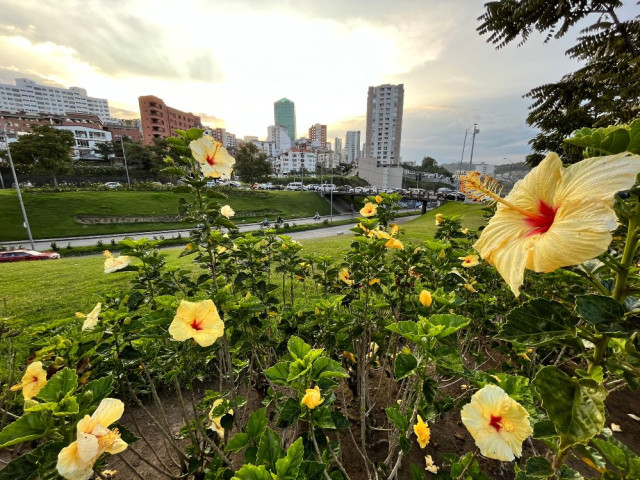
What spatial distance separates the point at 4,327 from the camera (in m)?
1.85

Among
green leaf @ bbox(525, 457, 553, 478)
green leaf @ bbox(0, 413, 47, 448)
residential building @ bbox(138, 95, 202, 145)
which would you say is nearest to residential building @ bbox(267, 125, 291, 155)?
residential building @ bbox(138, 95, 202, 145)

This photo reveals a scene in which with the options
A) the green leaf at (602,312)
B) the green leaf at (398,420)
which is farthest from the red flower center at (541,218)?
the green leaf at (398,420)

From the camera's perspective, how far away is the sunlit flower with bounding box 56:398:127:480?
2.57 feet

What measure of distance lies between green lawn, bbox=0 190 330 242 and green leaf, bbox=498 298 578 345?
1574 cm

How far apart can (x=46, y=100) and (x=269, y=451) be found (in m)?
137

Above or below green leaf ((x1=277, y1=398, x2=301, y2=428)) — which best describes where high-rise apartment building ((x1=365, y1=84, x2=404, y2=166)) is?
above

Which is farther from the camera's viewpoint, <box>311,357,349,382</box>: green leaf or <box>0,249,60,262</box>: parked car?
<box>0,249,60,262</box>: parked car

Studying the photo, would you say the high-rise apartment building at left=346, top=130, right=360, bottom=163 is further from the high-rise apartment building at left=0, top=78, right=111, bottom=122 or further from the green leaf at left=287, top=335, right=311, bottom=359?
the green leaf at left=287, top=335, right=311, bottom=359

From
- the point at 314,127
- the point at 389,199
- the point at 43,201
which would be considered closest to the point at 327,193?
the point at 43,201

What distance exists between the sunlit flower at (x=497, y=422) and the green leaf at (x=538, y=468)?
41mm

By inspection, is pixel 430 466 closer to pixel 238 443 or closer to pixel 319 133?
pixel 238 443

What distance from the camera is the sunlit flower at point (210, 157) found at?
1481mm

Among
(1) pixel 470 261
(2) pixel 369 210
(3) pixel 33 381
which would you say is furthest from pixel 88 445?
(1) pixel 470 261

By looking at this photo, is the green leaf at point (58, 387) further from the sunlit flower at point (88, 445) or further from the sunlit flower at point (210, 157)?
the sunlit flower at point (210, 157)
